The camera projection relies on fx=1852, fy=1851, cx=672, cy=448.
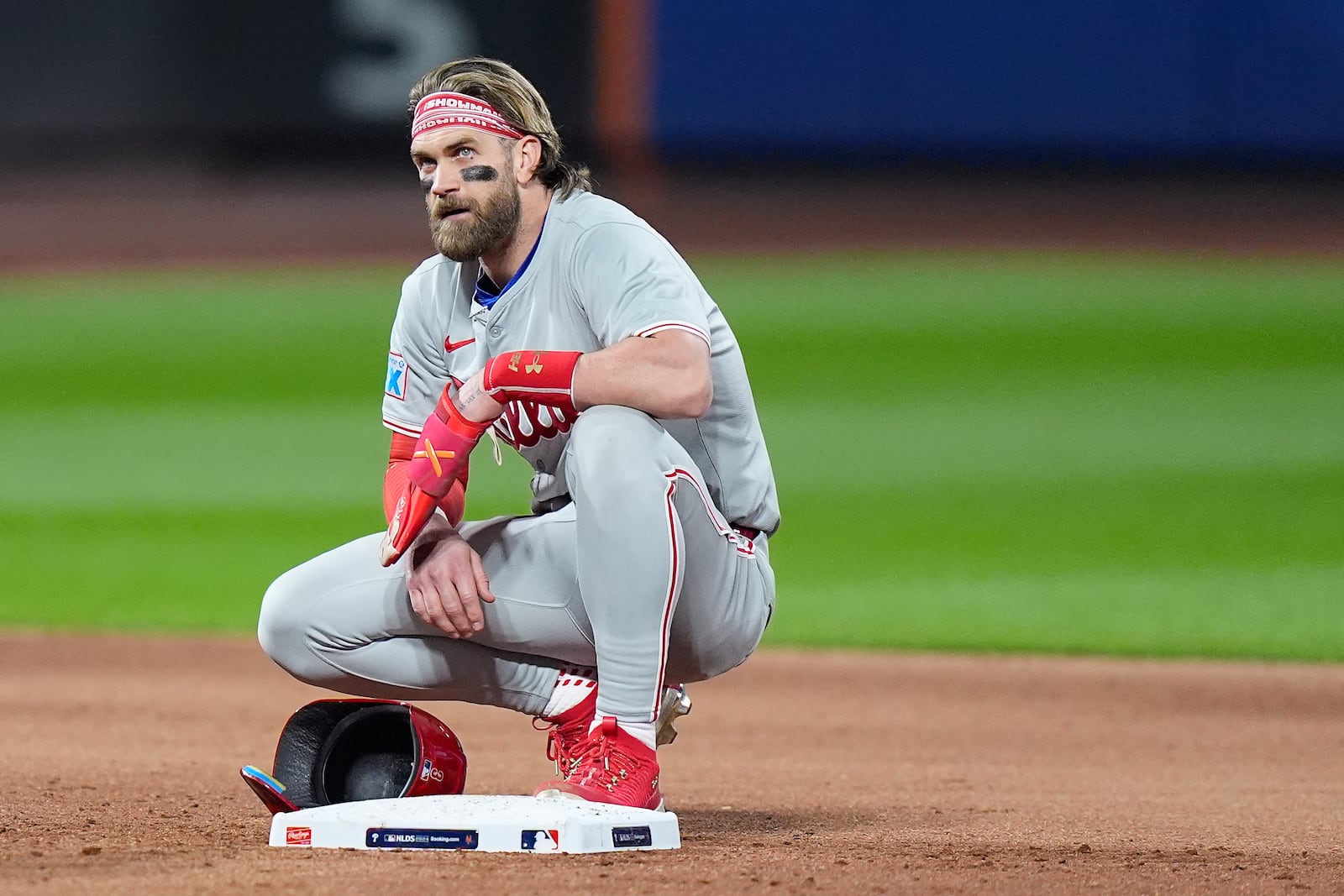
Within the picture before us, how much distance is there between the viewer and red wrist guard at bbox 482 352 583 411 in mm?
2938

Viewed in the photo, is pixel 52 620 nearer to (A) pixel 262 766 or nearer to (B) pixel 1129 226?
(A) pixel 262 766

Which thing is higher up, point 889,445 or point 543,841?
point 889,445

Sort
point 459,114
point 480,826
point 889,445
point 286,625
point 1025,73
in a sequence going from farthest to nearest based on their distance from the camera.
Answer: point 1025,73, point 889,445, point 286,625, point 459,114, point 480,826

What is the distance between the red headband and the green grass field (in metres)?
3.77

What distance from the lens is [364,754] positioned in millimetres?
3164

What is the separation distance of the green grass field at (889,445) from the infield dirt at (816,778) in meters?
0.88

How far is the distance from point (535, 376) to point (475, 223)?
0.34 m

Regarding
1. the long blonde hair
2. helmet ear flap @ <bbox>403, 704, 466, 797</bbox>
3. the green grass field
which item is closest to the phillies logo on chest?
the long blonde hair

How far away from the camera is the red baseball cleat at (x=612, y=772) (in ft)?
9.34

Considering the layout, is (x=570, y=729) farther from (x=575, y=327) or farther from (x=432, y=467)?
(x=575, y=327)

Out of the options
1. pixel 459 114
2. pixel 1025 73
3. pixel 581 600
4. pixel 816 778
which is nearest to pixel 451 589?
pixel 581 600

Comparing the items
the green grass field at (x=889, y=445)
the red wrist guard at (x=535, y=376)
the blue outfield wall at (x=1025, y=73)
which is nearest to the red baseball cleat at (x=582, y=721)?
the red wrist guard at (x=535, y=376)

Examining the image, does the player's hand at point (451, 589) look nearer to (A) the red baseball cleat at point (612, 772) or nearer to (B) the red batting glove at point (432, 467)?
(B) the red batting glove at point (432, 467)

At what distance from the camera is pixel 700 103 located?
14.4 meters
